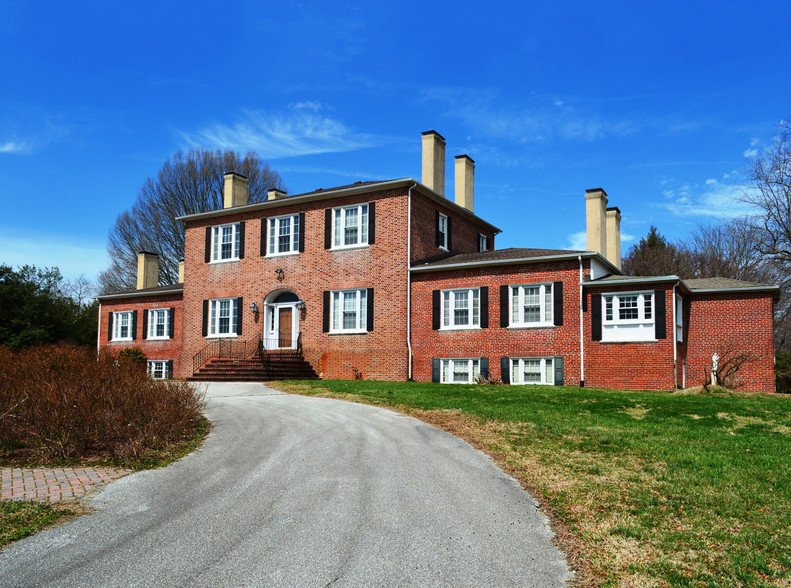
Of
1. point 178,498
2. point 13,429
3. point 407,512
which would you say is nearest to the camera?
point 407,512

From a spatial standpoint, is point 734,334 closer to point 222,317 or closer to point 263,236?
point 263,236

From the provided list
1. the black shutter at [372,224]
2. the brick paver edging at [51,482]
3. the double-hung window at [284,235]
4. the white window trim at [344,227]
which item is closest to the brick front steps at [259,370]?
the double-hung window at [284,235]

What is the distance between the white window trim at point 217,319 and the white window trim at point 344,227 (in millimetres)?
5832

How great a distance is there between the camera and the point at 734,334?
21.8 meters

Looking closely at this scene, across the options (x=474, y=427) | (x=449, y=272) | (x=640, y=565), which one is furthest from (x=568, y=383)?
(x=640, y=565)

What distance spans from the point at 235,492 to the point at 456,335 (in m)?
16.6

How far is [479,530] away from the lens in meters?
6.32

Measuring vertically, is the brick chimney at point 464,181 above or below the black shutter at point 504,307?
above

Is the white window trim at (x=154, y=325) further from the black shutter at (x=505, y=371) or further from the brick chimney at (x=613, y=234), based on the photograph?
the brick chimney at (x=613, y=234)

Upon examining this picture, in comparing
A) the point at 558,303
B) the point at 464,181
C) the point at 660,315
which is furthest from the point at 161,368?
the point at 660,315

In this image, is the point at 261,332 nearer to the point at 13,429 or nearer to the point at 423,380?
the point at 423,380

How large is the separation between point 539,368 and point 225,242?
15.0 meters

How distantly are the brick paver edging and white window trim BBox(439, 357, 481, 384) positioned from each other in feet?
51.9

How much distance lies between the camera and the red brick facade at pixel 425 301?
69.4 feet
